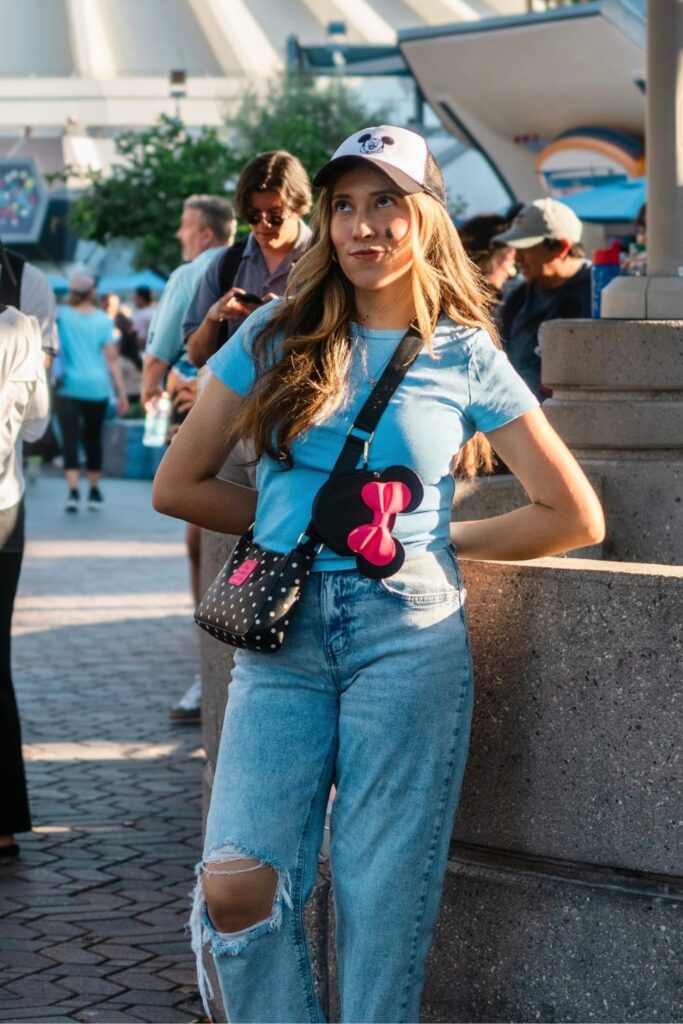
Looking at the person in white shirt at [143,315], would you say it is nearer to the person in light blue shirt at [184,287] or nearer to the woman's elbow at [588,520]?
the person in light blue shirt at [184,287]

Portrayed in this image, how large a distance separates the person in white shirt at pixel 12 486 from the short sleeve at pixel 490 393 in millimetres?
2521

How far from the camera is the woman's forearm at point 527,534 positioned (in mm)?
3084

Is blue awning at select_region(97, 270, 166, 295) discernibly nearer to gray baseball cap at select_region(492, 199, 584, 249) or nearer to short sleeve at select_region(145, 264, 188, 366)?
gray baseball cap at select_region(492, 199, 584, 249)

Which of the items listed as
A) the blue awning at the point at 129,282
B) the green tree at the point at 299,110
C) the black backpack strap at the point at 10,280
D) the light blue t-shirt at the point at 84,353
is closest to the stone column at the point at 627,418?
the black backpack strap at the point at 10,280

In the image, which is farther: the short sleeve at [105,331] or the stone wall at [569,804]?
the short sleeve at [105,331]

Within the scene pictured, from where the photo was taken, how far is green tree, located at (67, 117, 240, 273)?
26.6 meters

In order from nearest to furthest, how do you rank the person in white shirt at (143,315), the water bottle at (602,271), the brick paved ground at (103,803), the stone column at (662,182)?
the brick paved ground at (103,803)
the stone column at (662,182)
the water bottle at (602,271)
the person in white shirt at (143,315)

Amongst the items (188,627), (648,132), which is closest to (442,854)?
(648,132)

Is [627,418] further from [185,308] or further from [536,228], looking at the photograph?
[536,228]

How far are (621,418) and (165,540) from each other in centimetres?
978

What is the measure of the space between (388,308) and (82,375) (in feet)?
43.8

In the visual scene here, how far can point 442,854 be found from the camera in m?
3.03

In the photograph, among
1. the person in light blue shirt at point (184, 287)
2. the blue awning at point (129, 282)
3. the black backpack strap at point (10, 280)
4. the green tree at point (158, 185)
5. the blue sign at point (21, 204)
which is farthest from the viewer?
the blue sign at point (21, 204)

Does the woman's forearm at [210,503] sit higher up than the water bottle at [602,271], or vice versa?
the water bottle at [602,271]
